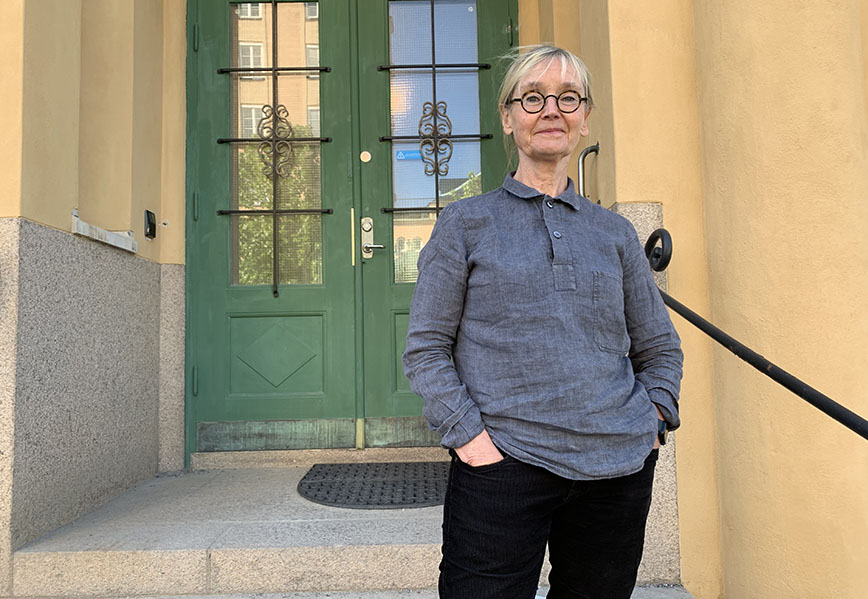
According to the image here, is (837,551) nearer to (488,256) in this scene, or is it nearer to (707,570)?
(707,570)

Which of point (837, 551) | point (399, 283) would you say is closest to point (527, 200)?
point (837, 551)

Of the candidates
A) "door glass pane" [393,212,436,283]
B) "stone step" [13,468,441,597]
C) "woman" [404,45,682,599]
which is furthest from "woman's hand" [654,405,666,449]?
"door glass pane" [393,212,436,283]

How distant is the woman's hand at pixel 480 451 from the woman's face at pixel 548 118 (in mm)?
625

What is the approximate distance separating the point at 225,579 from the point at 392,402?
1644 mm

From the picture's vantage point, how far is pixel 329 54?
4047 mm

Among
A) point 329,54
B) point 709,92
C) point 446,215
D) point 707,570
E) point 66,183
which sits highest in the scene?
point 329,54

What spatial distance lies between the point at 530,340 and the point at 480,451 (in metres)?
0.24

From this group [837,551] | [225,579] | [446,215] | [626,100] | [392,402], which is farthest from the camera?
[392,402]

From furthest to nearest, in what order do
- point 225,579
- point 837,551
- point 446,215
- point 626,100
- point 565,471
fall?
1. point 626,100
2. point 225,579
3. point 837,551
4. point 446,215
5. point 565,471

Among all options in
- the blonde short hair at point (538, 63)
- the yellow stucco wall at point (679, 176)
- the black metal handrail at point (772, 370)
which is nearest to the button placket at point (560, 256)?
the blonde short hair at point (538, 63)

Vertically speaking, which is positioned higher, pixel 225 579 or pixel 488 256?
pixel 488 256

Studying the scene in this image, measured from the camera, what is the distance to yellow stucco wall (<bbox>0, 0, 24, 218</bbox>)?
245 centimetres

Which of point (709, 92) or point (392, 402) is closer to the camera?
point (709, 92)

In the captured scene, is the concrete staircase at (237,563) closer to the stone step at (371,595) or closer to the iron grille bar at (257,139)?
the stone step at (371,595)
